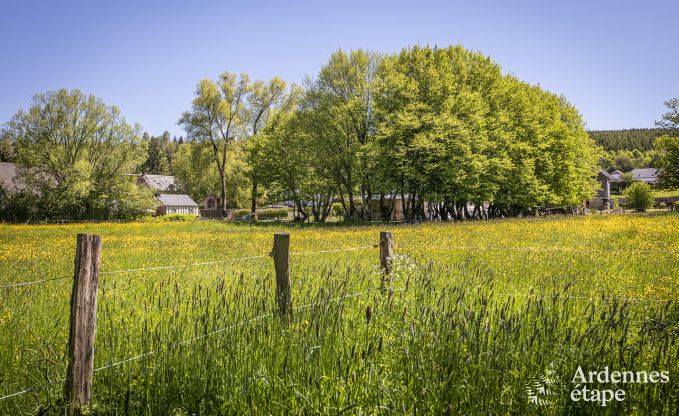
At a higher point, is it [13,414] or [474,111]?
[474,111]

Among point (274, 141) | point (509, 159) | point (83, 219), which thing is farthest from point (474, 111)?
point (83, 219)

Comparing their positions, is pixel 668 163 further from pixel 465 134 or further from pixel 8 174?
pixel 8 174

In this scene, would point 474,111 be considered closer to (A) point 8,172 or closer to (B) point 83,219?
(B) point 83,219

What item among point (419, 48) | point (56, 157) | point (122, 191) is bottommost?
point (122, 191)

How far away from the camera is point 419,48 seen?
41.8 meters

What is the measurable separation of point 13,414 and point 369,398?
3.29m

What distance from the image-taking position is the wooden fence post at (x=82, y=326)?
3736 mm

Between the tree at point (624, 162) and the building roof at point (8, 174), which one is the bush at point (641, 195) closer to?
the building roof at point (8, 174)

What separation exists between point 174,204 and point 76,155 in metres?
41.3

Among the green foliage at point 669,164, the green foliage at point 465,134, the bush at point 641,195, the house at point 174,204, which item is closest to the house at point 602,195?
the bush at point 641,195

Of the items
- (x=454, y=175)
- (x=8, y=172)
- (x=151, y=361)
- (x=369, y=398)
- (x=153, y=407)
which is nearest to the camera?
(x=369, y=398)

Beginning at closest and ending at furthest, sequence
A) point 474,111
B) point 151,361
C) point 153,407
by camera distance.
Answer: point 153,407 < point 151,361 < point 474,111

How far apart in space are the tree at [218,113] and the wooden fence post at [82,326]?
57.1 meters

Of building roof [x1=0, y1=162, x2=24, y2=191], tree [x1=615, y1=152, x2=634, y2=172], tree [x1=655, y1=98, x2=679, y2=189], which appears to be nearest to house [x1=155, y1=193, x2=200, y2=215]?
building roof [x1=0, y1=162, x2=24, y2=191]
